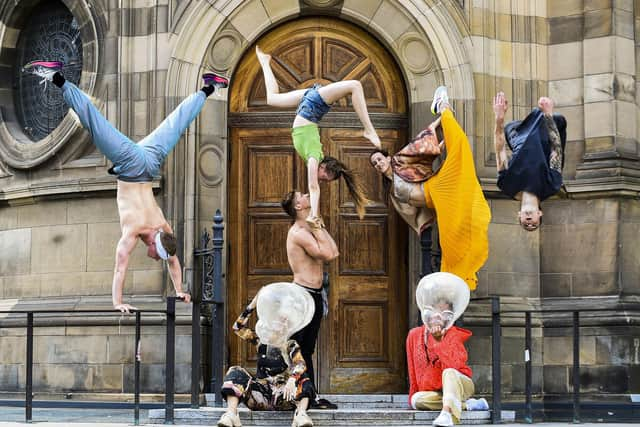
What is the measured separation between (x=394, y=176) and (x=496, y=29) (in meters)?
2.61

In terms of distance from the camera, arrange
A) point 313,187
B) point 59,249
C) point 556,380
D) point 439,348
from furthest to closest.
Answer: point 59,249 < point 556,380 < point 313,187 < point 439,348

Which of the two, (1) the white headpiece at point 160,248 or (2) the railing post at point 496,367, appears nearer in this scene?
(2) the railing post at point 496,367

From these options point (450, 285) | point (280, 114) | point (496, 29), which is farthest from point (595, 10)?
point (450, 285)

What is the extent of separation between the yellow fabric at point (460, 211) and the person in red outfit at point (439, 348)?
1.40m

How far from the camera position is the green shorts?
1741 centimetres

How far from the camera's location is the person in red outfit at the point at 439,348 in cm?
1599

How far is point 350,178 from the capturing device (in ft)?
59.1

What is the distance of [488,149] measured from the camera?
1928 centimetres

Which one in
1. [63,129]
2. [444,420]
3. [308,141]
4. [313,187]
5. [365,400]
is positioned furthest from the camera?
[63,129]

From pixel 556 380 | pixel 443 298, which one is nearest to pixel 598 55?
pixel 556 380

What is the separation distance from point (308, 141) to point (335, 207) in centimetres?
223

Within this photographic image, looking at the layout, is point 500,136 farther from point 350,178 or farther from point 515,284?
point 515,284

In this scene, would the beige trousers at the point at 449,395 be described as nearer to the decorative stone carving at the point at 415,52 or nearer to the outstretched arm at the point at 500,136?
the outstretched arm at the point at 500,136

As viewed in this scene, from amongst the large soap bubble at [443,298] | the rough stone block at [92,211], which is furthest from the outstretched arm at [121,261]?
A: the large soap bubble at [443,298]
